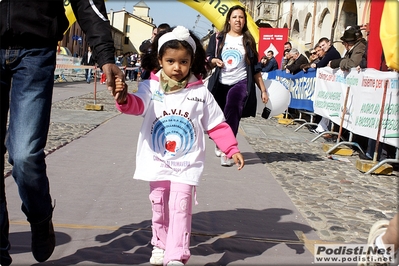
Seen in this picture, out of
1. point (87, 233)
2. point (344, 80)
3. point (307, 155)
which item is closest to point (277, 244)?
point (87, 233)

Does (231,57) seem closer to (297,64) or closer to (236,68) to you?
(236,68)

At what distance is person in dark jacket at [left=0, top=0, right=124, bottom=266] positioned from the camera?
2.84 m

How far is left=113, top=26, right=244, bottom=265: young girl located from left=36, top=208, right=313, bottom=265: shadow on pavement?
33 cm

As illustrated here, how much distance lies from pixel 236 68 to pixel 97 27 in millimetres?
4092

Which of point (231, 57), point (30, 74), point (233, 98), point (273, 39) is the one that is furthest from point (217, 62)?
point (273, 39)

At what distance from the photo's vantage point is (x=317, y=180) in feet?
21.1

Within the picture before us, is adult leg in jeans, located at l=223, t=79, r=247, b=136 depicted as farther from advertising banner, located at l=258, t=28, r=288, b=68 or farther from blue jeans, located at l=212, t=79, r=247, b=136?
advertising banner, located at l=258, t=28, r=288, b=68


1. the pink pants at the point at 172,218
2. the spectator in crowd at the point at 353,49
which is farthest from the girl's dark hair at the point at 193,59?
the spectator in crowd at the point at 353,49

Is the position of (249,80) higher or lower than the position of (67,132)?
higher

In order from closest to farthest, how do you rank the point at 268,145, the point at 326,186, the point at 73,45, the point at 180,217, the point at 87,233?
the point at 180,217 → the point at 87,233 → the point at 326,186 → the point at 268,145 → the point at 73,45

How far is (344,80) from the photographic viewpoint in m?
9.60

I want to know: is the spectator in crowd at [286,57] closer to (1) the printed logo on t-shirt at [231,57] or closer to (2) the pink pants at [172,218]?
(1) the printed logo on t-shirt at [231,57]

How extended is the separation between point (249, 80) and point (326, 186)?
171 cm

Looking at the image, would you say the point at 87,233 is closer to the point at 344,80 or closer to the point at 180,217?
the point at 180,217
